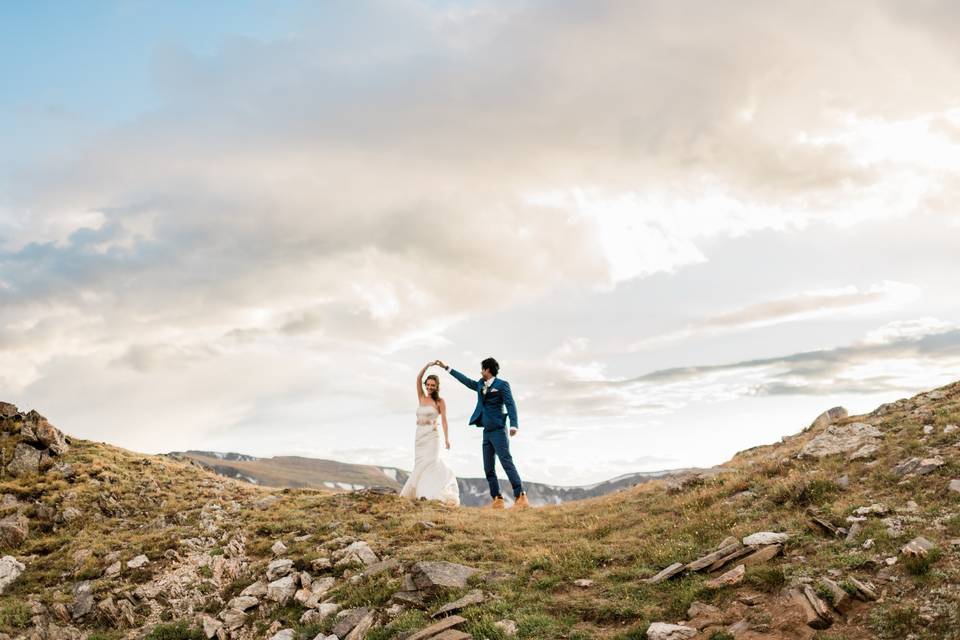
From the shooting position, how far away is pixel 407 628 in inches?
448

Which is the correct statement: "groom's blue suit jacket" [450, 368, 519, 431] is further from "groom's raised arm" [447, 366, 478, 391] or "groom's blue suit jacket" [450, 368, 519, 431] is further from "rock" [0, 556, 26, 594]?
"rock" [0, 556, 26, 594]

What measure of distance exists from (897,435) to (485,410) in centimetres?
1294

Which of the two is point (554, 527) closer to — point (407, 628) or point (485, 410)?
point (485, 410)

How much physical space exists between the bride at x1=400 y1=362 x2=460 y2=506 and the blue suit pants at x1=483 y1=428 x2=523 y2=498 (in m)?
1.96

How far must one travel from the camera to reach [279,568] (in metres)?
15.5

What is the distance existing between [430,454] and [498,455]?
3158 millimetres

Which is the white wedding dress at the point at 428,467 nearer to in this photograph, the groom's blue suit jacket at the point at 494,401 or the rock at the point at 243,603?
the groom's blue suit jacket at the point at 494,401

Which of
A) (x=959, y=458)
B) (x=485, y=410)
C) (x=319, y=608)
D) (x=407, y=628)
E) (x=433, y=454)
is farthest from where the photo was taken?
(x=433, y=454)

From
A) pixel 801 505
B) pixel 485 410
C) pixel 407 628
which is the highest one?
pixel 485 410

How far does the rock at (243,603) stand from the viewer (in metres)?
14.0

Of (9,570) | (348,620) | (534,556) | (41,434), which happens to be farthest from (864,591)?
(41,434)

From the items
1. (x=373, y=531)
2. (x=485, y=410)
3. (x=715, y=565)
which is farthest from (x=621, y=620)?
(x=485, y=410)

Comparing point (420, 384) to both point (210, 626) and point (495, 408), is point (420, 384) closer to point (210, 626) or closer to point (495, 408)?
point (495, 408)

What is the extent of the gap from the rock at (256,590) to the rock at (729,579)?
10025 mm
